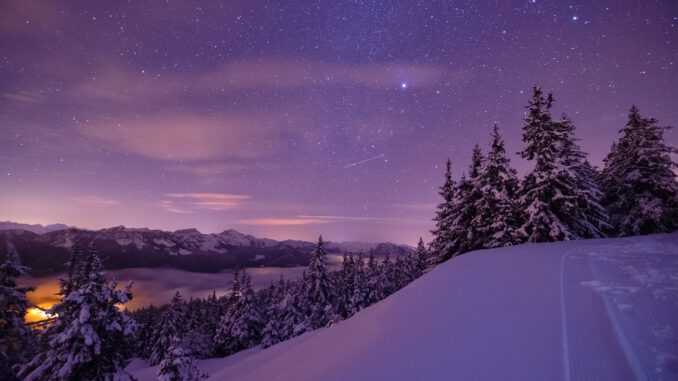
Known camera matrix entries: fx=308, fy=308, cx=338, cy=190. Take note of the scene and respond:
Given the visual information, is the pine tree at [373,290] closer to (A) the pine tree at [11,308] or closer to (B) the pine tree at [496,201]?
(B) the pine tree at [496,201]

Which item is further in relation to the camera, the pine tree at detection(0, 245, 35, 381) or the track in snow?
the pine tree at detection(0, 245, 35, 381)

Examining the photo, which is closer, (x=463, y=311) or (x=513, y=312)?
(x=513, y=312)

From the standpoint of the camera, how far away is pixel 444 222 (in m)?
25.4

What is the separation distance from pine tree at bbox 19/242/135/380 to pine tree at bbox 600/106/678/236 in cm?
2937

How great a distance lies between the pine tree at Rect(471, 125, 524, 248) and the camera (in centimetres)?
2003

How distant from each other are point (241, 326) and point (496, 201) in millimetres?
34353

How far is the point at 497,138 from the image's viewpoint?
22047 millimetres

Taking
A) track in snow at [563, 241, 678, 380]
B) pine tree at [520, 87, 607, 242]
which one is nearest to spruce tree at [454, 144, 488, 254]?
pine tree at [520, 87, 607, 242]

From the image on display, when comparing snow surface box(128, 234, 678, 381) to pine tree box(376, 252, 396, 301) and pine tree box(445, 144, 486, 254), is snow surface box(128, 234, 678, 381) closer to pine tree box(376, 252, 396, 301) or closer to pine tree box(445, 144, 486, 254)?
pine tree box(445, 144, 486, 254)

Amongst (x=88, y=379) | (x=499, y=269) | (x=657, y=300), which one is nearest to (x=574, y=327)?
(x=657, y=300)

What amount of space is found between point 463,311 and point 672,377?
258 centimetres

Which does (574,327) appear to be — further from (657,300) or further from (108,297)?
(108,297)

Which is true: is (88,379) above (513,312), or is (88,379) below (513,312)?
below

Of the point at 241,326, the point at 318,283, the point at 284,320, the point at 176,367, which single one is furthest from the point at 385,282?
the point at 176,367
